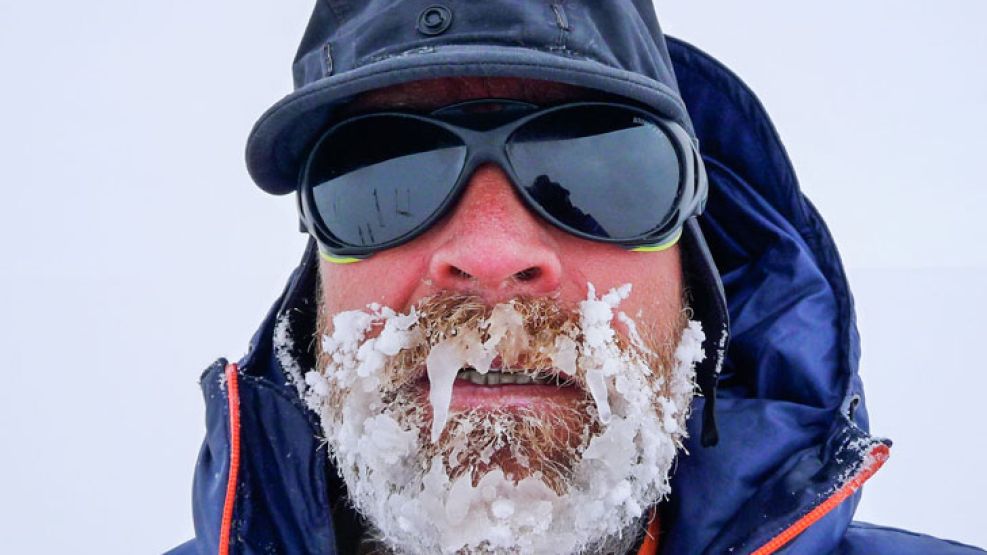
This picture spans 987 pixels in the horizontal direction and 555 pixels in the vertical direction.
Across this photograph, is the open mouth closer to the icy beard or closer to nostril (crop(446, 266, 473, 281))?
the icy beard

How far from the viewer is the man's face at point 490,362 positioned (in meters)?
1.25

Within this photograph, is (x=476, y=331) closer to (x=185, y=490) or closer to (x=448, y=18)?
(x=448, y=18)

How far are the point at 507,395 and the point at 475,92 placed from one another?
625 millimetres

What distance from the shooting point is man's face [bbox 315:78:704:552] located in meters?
1.25

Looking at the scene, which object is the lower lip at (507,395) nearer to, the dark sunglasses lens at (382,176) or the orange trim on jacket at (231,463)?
the dark sunglasses lens at (382,176)

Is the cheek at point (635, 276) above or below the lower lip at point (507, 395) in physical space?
above

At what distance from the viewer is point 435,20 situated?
1361 millimetres

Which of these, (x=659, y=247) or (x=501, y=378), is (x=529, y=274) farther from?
(x=659, y=247)

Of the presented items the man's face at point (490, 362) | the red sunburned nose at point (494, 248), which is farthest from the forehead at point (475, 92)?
the red sunburned nose at point (494, 248)

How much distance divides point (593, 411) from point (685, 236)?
0.61 metres

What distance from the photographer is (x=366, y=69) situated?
131cm

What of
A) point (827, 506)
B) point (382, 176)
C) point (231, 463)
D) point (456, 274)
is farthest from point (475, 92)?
point (827, 506)

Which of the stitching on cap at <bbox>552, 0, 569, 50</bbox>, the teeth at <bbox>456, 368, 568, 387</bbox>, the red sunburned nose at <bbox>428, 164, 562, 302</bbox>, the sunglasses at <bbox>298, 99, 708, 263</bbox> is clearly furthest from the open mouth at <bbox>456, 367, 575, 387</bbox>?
the stitching on cap at <bbox>552, 0, 569, 50</bbox>

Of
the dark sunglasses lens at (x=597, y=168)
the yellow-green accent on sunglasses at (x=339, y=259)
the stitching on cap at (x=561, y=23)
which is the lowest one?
the yellow-green accent on sunglasses at (x=339, y=259)
